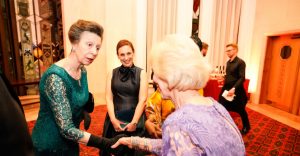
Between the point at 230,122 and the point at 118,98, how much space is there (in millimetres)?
1523

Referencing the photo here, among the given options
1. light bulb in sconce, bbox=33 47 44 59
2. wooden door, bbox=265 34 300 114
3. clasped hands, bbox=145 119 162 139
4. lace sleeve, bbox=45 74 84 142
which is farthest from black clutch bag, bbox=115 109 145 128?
light bulb in sconce, bbox=33 47 44 59

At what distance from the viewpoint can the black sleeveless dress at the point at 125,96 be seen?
88.7 inches

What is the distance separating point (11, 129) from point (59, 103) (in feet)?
2.43

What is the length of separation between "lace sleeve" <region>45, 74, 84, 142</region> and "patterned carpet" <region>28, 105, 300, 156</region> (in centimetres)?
227

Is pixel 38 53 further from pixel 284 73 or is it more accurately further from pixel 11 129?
pixel 284 73

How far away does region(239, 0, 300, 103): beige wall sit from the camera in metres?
6.18

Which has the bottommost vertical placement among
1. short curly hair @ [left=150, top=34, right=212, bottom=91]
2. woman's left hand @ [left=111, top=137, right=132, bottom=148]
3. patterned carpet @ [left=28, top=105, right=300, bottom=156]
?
patterned carpet @ [left=28, top=105, right=300, bottom=156]

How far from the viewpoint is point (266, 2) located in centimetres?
679

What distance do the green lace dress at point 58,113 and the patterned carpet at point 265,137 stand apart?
6.78ft

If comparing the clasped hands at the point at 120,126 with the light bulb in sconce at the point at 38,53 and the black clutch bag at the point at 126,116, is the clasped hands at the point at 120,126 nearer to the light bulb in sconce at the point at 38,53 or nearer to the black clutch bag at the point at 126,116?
the black clutch bag at the point at 126,116

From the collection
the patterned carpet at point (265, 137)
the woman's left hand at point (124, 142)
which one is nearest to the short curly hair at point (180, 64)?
the woman's left hand at point (124, 142)

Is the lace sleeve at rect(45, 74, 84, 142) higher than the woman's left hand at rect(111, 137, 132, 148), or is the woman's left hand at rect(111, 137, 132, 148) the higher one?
the lace sleeve at rect(45, 74, 84, 142)

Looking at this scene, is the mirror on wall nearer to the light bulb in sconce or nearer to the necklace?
the light bulb in sconce

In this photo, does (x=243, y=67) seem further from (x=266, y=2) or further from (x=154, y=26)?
(x=266, y=2)
